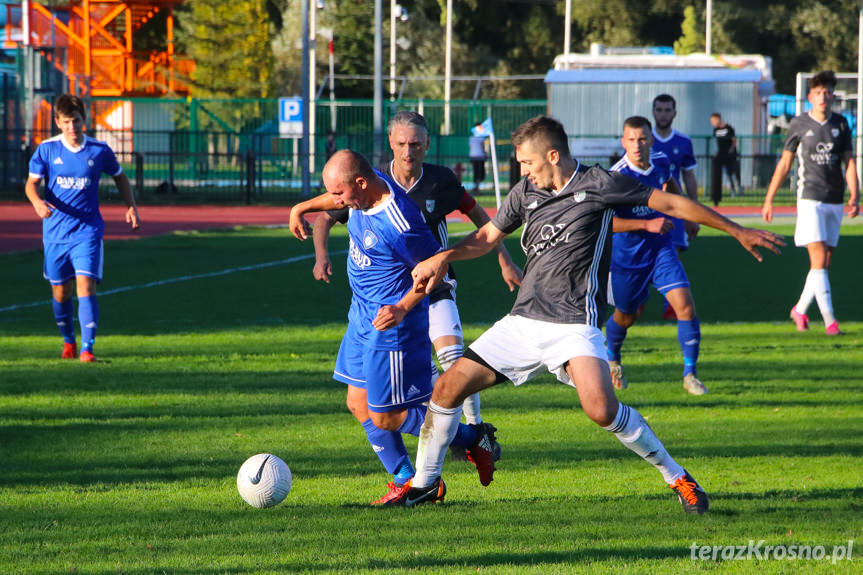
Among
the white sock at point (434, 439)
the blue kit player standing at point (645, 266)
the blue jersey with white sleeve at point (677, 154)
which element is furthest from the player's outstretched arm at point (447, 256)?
the blue jersey with white sleeve at point (677, 154)

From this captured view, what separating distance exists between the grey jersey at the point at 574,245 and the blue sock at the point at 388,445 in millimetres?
973

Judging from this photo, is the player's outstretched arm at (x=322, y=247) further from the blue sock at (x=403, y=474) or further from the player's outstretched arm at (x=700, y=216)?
the player's outstretched arm at (x=700, y=216)

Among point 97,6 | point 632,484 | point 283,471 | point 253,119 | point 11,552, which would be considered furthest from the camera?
point 97,6

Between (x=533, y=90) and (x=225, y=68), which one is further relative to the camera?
(x=533, y=90)

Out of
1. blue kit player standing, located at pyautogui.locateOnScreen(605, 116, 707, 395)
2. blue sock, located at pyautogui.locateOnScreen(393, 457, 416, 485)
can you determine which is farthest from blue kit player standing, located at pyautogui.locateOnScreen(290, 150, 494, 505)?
blue kit player standing, located at pyautogui.locateOnScreen(605, 116, 707, 395)

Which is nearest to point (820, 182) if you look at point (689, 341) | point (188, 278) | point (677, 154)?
point (677, 154)

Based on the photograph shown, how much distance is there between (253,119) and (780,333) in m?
33.1

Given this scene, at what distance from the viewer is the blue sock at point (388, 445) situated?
5922 millimetres

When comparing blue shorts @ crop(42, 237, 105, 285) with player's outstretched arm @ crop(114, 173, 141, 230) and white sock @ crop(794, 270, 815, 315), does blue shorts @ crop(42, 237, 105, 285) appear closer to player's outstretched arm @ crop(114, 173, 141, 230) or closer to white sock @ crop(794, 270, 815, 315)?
player's outstretched arm @ crop(114, 173, 141, 230)

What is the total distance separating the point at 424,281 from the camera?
525 cm

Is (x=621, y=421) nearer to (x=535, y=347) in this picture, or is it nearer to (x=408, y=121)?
(x=535, y=347)

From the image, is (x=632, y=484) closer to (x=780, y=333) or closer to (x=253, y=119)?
(x=780, y=333)

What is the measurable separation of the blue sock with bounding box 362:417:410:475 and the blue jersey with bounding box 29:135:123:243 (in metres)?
4.96

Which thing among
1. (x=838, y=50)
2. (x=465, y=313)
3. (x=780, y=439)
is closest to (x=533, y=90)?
(x=838, y=50)
